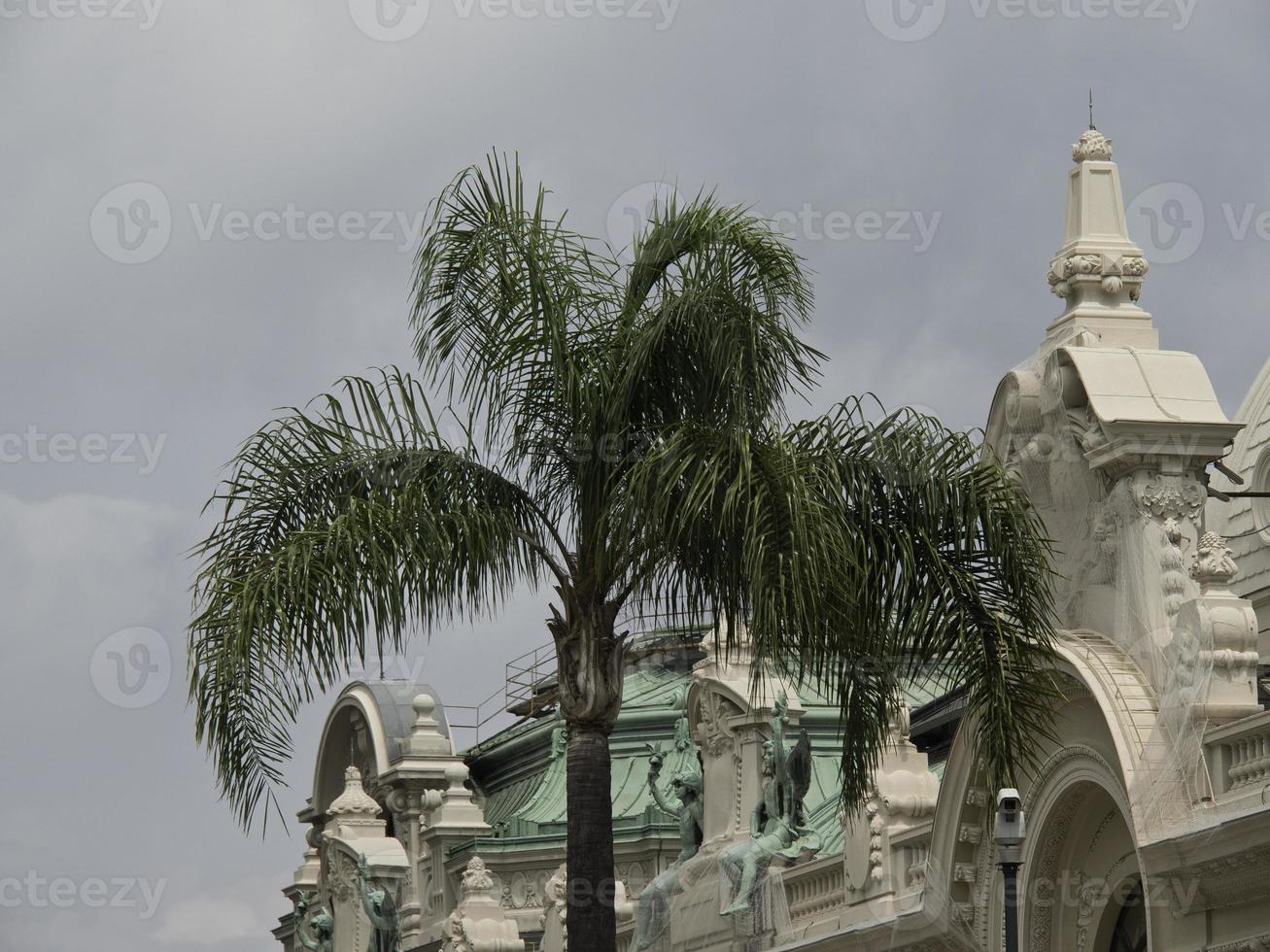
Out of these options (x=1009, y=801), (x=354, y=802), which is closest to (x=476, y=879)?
(x=354, y=802)

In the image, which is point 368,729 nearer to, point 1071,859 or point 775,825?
point 775,825

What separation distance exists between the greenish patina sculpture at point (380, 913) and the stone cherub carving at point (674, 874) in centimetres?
1064

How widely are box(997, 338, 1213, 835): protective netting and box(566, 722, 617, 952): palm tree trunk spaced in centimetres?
512

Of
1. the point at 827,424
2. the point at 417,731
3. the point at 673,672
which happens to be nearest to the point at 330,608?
the point at 827,424

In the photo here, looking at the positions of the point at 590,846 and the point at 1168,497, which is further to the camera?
the point at 1168,497

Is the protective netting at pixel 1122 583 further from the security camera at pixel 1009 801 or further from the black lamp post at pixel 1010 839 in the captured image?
the security camera at pixel 1009 801

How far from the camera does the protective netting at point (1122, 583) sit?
69.9 ft

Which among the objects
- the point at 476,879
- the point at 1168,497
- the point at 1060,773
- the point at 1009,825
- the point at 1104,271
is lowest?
the point at 1009,825

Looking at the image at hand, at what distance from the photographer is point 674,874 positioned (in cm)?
3294

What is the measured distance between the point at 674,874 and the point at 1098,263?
1187cm

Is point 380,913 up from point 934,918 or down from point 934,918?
up

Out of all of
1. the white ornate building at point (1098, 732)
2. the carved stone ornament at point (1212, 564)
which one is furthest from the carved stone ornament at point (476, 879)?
the carved stone ornament at point (1212, 564)

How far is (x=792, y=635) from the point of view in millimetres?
17328

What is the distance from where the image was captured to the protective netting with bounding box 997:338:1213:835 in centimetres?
2130
